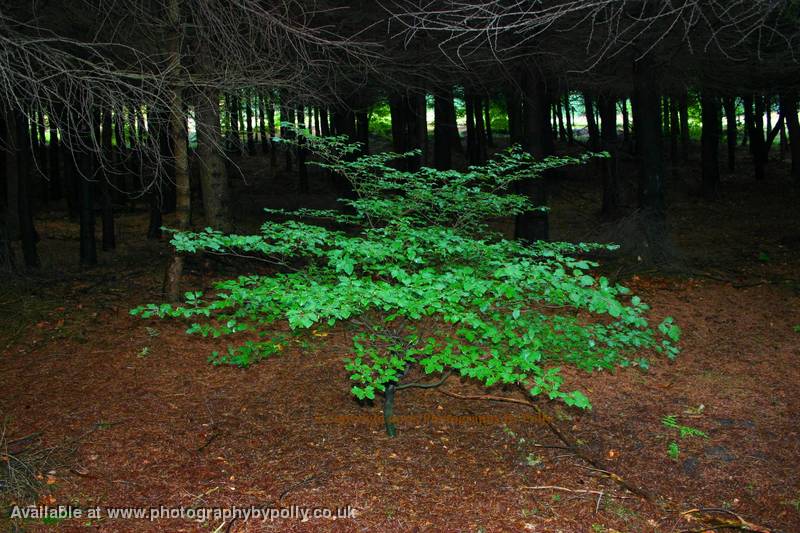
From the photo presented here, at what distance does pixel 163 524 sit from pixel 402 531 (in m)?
1.51

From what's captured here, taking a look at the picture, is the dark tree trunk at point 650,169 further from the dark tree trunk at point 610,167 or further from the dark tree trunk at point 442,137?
the dark tree trunk at point 442,137

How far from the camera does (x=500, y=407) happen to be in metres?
5.71

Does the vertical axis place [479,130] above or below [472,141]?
above

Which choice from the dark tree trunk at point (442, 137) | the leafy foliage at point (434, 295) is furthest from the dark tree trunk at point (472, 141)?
the leafy foliage at point (434, 295)

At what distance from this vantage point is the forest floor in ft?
13.5

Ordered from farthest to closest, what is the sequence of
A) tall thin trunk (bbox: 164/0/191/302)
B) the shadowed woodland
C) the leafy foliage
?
tall thin trunk (bbox: 164/0/191/302), the shadowed woodland, the leafy foliage

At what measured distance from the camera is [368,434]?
16.9ft

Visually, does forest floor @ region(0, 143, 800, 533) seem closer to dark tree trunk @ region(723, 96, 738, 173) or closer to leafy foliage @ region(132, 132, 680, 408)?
leafy foliage @ region(132, 132, 680, 408)

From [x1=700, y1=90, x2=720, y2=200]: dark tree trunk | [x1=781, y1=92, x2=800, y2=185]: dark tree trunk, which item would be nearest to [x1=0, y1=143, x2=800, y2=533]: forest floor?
[x1=781, y1=92, x2=800, y2=185]: dark tree trunk

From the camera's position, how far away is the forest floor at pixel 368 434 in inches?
161

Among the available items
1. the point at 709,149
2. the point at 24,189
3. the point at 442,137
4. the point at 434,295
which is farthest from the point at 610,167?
the point at 434,295

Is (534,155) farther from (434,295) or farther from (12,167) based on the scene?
(12,167)

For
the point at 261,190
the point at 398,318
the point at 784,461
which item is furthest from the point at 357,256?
the point at 261,190

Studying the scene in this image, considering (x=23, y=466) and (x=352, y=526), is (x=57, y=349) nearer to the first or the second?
(x=23, y=466)
